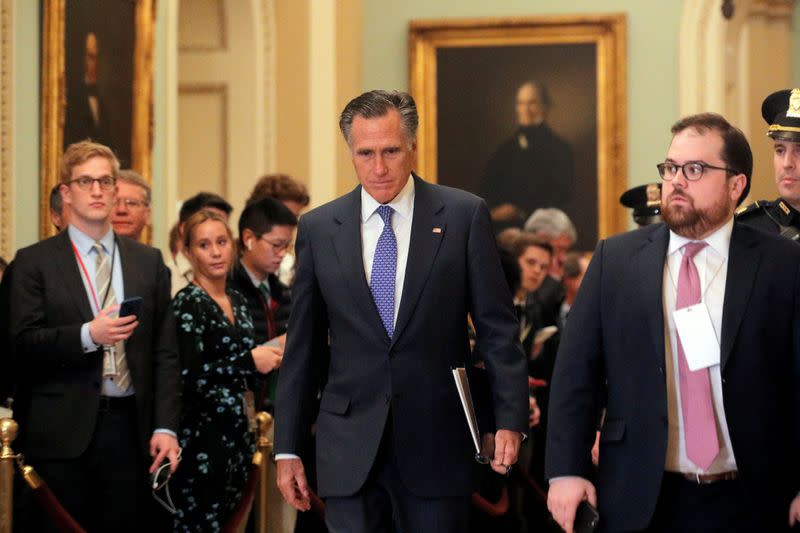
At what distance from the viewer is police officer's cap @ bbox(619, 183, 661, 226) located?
7246 millimetres

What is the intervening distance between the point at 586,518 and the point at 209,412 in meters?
2.55

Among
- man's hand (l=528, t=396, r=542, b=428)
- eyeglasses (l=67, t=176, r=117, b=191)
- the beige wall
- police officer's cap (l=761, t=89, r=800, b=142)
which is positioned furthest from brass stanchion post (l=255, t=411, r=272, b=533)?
the beige wall

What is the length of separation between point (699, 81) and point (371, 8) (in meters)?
3.46

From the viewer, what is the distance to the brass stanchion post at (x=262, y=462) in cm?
673

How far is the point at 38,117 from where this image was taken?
7797 millimetres

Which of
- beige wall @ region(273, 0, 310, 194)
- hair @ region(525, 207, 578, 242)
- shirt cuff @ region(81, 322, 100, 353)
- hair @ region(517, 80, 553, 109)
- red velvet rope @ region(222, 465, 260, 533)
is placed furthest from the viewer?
hair @ region(517, 80, 553, 109)

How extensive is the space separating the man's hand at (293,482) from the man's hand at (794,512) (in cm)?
154

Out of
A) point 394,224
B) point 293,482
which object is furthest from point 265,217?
point 293,482

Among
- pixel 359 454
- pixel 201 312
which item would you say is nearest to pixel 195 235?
pixel 201 312

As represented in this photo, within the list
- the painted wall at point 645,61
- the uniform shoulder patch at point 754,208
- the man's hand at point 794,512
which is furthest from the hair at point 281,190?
the painted wall at point 645,61

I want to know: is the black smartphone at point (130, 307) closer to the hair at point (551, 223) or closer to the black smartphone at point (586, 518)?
the black smartphone at point (586, 518)

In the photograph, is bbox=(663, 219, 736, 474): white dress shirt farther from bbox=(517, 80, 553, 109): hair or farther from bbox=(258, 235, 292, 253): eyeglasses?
bbox=(517, 80, 553, 109): hair

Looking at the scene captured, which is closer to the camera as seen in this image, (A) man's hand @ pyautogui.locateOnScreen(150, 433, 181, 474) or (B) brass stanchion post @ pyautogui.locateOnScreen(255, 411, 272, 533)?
(A) man's hand @ pyautogui.locateOnScreen(150, 433, 181, 474)

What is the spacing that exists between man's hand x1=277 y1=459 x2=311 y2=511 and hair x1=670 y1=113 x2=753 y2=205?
1.63 meters
